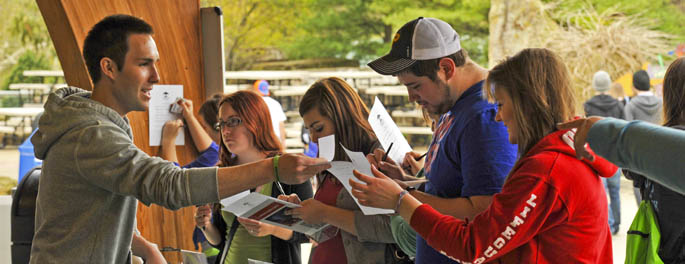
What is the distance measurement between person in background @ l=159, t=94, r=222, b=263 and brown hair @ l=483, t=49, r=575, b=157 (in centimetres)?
211

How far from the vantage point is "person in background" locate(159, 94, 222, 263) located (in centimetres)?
334

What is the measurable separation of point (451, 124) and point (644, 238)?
97 cm

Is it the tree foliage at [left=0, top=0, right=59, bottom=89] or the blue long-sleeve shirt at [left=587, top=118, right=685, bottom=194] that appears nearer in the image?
the blue long-sleeve shirt at [left=587, top=118, right=685, bottom=194]

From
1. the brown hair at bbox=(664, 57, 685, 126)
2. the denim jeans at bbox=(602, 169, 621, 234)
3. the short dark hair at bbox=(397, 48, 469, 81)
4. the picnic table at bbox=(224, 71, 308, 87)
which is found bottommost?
the denim jeans at bbox=(602, 169, 621, 234)

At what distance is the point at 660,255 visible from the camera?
222cm

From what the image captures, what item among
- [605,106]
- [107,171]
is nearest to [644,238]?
[107,171]

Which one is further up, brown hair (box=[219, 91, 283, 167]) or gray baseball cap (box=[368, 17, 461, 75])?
gray baseball cap (box=[368, 17, 461, 75])

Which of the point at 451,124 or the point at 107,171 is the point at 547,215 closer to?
the point at 451,124

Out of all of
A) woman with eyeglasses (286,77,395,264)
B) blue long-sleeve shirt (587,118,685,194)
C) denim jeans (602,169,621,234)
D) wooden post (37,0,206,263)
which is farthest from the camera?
denim jeans (602,169,621,234)

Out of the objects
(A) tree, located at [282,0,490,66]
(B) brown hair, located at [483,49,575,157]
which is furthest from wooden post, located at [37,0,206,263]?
(A) tree, located at [282,0,490,66]

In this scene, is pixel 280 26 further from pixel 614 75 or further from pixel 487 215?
pixel 487 215

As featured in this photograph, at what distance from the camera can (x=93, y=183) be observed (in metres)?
1.68

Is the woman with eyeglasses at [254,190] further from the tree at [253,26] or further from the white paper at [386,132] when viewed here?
the tree at [253,26]

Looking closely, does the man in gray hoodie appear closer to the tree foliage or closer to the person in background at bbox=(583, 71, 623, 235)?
the person in background at bbox=(583, 71, 623, 235)
